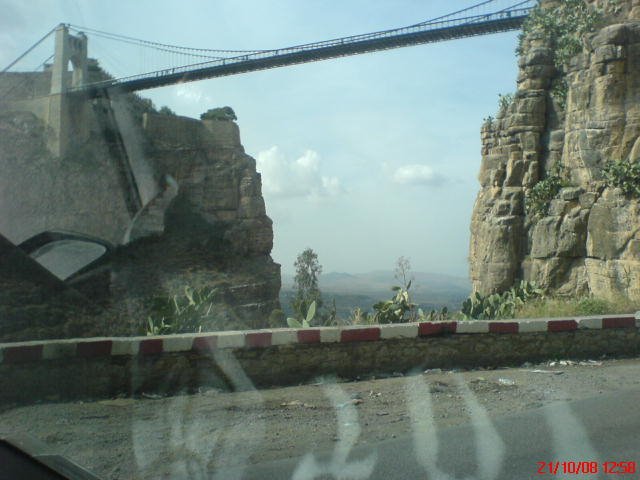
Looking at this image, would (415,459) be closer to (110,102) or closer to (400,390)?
(400,390)

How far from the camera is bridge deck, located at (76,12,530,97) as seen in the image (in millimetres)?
35219

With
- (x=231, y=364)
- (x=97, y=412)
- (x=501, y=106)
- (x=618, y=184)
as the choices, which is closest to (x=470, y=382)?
(x=231, y=364)

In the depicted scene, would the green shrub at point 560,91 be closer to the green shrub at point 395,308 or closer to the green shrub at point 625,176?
the green shrub at point 625,176

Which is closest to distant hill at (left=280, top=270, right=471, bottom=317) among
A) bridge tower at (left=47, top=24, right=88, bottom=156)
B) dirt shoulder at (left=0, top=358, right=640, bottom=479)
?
dirt shoulder at (left=0, top=358, right=640, bottom=479)

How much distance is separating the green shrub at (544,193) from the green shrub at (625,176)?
273cm

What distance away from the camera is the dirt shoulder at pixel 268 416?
5000mm

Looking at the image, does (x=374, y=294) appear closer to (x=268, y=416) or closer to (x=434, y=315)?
(x=434, y=315)

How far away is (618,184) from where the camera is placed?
60.5 ft

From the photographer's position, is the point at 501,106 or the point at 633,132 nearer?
the point at 633,132

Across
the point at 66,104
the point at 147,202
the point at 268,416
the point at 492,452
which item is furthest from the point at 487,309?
the point at 66,104

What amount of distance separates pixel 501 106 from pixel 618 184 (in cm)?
788

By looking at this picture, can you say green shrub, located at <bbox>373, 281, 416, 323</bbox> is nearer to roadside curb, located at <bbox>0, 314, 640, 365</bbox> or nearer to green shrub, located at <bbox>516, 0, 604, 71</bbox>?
roadside curb, located at <bbox>0, 314, 640, 365</bbox>

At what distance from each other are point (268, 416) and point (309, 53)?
3608 centimetres

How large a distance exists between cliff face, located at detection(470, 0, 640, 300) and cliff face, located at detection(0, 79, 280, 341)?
8644 millimetres
